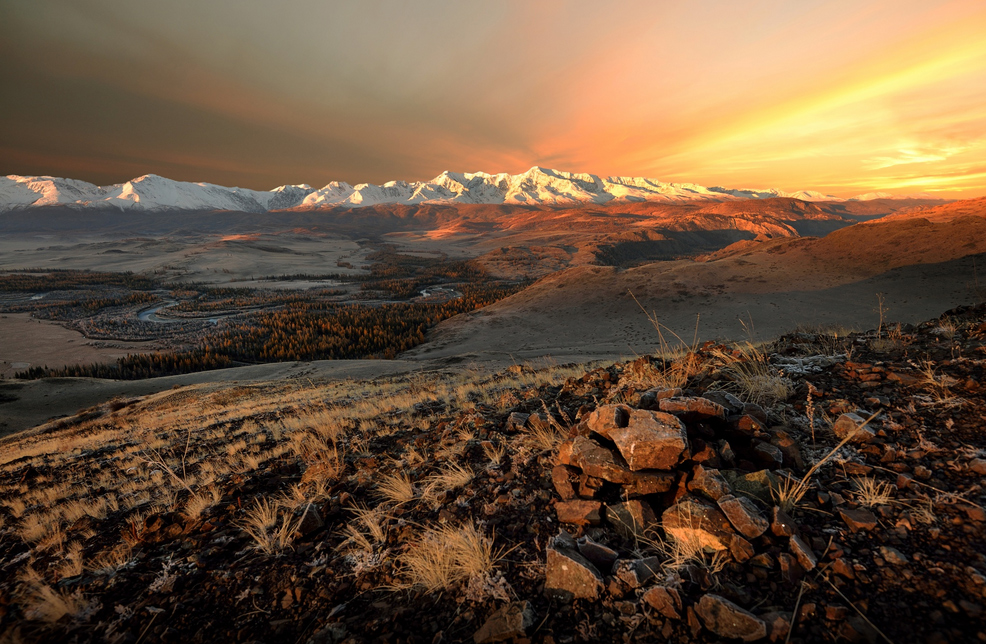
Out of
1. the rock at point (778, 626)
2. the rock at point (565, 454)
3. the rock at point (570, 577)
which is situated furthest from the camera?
the rock at point (565, 454)

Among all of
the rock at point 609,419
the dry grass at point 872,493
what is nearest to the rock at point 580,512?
the rock at point 609,419

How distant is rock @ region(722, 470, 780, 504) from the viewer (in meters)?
2.44

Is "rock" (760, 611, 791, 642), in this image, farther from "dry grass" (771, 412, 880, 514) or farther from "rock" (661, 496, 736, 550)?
"dry grass" (771, 412, 880, 514)

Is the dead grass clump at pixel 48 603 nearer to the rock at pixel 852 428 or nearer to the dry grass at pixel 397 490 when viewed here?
the dry grass at pixel 397 490

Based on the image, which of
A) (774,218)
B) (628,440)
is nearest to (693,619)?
(628,440)

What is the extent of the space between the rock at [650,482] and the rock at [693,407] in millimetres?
601

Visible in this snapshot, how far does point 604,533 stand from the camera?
248 cm

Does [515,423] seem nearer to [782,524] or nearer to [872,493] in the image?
[782,524]

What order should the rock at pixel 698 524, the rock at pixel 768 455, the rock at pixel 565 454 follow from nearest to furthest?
the rock at pixel 698 524 → the rock at pixel 768 455 → the rock at pixel 565 454

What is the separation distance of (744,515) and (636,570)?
2.32 ft

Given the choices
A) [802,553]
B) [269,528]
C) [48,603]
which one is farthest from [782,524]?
[48,603]

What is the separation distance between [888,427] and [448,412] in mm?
5234

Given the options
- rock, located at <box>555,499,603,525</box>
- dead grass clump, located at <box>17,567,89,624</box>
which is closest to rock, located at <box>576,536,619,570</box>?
rock, located at <box>555,499,603,525</box>

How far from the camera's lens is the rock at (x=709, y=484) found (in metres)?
2.43
